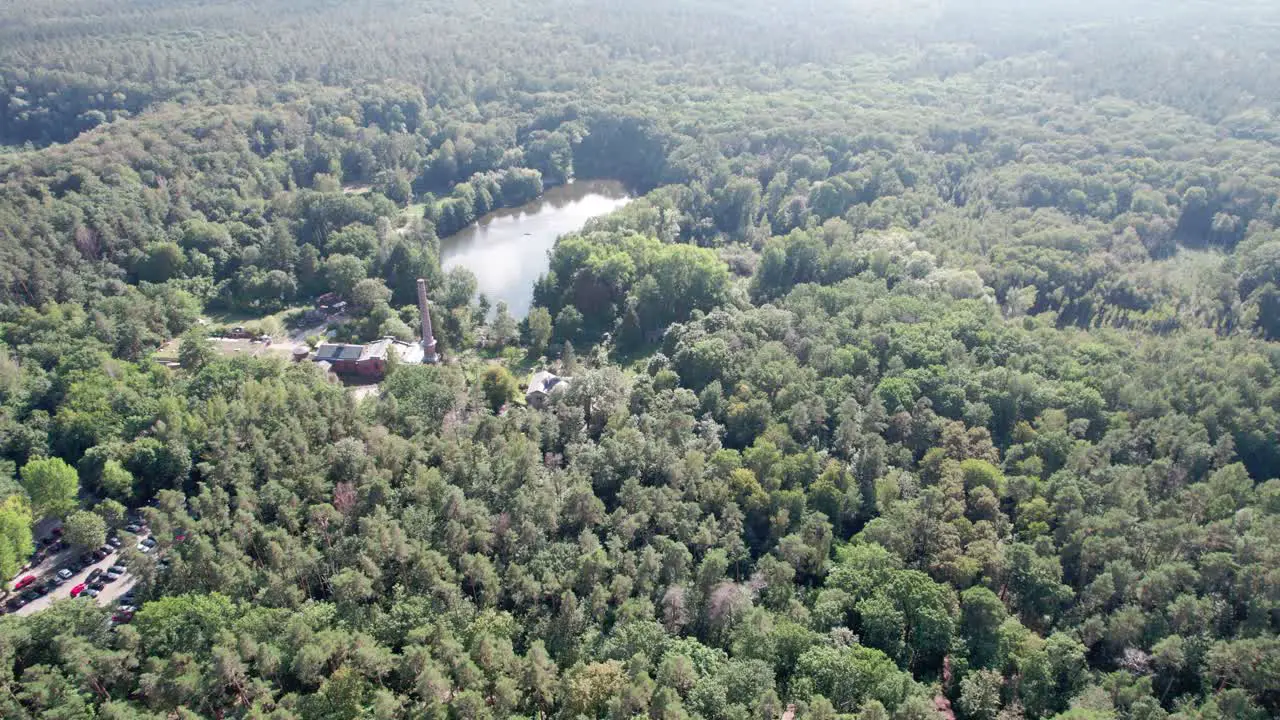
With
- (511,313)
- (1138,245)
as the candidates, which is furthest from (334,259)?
(1138,245)

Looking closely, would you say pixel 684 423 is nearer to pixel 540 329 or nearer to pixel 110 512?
pixel 540 329

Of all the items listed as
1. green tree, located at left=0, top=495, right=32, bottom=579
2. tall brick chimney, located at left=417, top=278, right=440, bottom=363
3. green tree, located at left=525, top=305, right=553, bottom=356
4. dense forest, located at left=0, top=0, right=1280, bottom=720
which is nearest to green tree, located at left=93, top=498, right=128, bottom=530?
dense forest, located at left=0, top=0, right=1280, bottom=720

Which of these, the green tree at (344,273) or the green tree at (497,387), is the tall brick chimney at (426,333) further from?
the green tree at (344,273)

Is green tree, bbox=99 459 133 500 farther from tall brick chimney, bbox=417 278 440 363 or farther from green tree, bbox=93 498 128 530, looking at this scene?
tall brick chimney, bbox=417 278 440 363

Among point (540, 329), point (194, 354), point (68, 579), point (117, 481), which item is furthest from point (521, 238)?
point (68, 579)

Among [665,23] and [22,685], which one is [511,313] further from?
[665,23]
